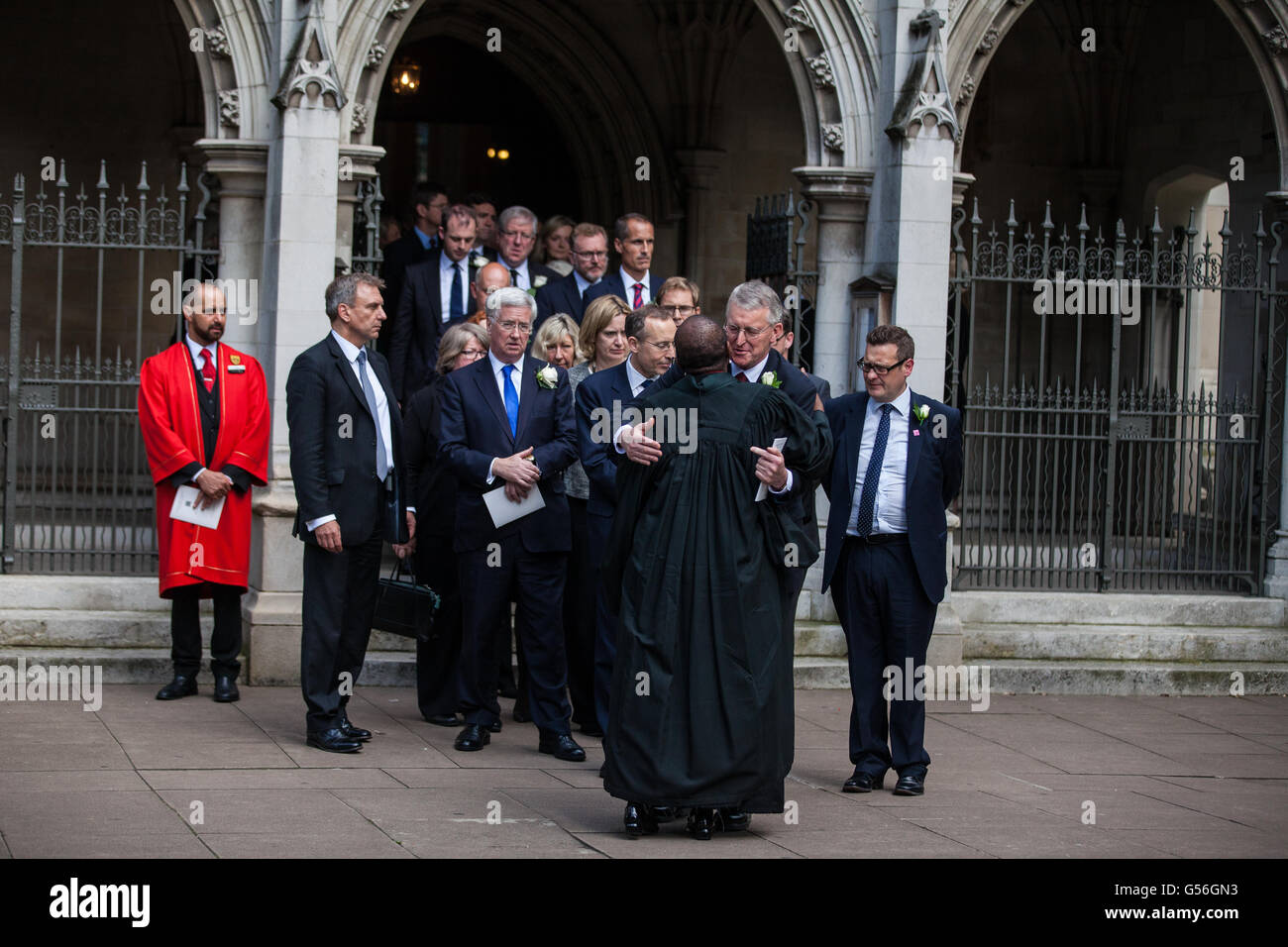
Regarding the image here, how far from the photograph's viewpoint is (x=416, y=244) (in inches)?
431

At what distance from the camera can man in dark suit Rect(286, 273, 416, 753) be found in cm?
773

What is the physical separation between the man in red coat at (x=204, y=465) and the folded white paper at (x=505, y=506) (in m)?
1.69

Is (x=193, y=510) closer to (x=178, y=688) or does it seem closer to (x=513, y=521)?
(x=178, y=688)

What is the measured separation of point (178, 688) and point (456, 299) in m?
2.64

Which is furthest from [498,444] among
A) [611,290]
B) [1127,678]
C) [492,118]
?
[492,118]

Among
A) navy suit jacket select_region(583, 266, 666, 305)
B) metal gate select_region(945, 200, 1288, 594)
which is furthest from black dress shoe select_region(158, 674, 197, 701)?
metal gate select_region(945, 200, 1288, 594)

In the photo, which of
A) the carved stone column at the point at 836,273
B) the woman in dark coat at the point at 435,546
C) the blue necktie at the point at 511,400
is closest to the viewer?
the blue necktie at the point at 511,400

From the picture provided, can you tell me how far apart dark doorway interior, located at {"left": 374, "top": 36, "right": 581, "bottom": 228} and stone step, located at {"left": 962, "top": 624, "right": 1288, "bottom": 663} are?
6.41m

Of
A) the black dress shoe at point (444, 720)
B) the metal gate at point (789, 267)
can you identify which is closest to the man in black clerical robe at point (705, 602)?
the black dress shoe at point (444, 720)

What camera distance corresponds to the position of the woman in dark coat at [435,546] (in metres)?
8.51

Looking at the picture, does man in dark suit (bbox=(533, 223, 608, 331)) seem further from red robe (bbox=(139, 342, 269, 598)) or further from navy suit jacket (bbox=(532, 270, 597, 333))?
red robe (bbox=(139, 342, 269, 598))

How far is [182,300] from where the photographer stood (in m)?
9.38

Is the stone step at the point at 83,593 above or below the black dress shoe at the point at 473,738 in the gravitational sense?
above

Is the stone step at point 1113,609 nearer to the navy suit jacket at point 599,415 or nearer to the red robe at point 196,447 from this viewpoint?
the navy suit jacket at point 599,415
